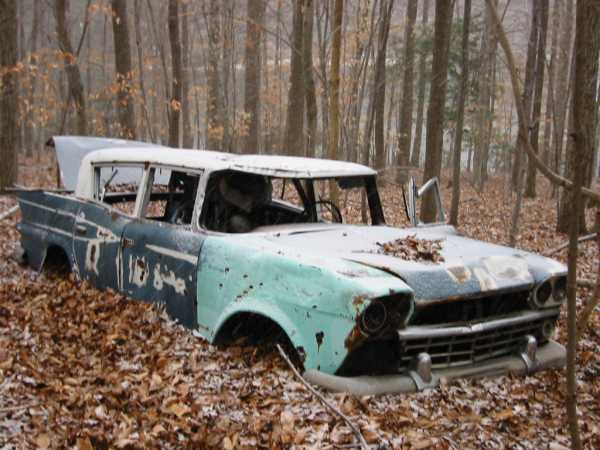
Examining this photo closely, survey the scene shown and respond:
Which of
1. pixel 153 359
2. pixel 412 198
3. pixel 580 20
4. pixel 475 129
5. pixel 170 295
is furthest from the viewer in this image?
pixel 475 129

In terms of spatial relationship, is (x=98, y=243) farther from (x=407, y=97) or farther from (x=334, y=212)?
(x=407, y=97)

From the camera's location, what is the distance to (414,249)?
414 cm

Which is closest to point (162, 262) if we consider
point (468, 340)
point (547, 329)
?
point (468, 340)

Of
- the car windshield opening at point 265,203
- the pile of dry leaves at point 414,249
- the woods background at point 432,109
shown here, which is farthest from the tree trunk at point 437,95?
the pile of dry leaves at point 414,249

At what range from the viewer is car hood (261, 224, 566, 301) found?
12.1ft

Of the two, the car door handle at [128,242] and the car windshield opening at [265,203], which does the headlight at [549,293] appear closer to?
the car windshield opening at [265,203]

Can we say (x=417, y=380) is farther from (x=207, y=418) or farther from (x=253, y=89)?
(x=253, y=89)

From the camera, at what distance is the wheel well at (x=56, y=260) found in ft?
20.8

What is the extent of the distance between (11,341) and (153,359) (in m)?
1.12

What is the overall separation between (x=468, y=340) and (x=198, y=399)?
5.59 feet

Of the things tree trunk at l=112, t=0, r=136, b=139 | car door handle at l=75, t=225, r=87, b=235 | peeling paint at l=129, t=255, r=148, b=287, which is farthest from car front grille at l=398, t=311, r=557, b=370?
tree trunk at l=112, t=0, r=136, b=139

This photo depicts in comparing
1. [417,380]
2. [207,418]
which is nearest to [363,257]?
[417,380]

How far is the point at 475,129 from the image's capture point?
26.1 m

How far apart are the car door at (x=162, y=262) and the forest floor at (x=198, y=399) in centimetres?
15
